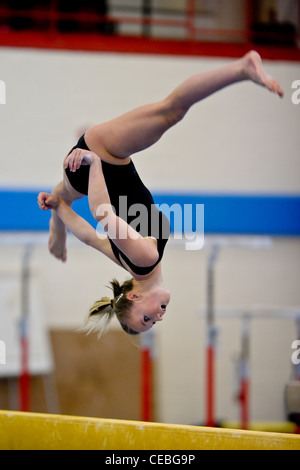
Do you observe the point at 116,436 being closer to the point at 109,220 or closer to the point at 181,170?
the point at 109,220

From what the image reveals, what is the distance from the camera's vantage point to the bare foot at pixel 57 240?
3.08m

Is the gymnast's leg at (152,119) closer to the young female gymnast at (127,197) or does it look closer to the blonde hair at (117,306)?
the young female gymnast at (127,197)

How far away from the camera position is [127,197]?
279 centimetres

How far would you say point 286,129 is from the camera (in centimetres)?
528

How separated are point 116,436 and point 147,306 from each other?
63 cm

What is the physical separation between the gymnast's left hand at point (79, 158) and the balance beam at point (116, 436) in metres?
1.13

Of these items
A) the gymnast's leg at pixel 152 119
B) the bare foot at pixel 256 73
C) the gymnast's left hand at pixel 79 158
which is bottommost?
the gymnast's left hand at pixel 79 158

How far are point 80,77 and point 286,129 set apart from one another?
1.63m

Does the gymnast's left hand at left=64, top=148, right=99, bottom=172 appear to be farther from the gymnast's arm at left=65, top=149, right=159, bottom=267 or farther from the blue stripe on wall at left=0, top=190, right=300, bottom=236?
the blue stripe on wall at left=0, top=190, right=300, bottom=236

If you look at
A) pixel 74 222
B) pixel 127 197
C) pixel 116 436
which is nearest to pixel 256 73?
pixel 127 197

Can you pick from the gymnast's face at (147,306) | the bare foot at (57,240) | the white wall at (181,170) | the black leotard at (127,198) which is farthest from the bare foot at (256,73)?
the white wall at (181,170)

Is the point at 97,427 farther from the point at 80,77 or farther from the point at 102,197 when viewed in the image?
the point at 80,77

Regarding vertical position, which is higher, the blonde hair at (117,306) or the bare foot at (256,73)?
the bare foot at (256,73)
